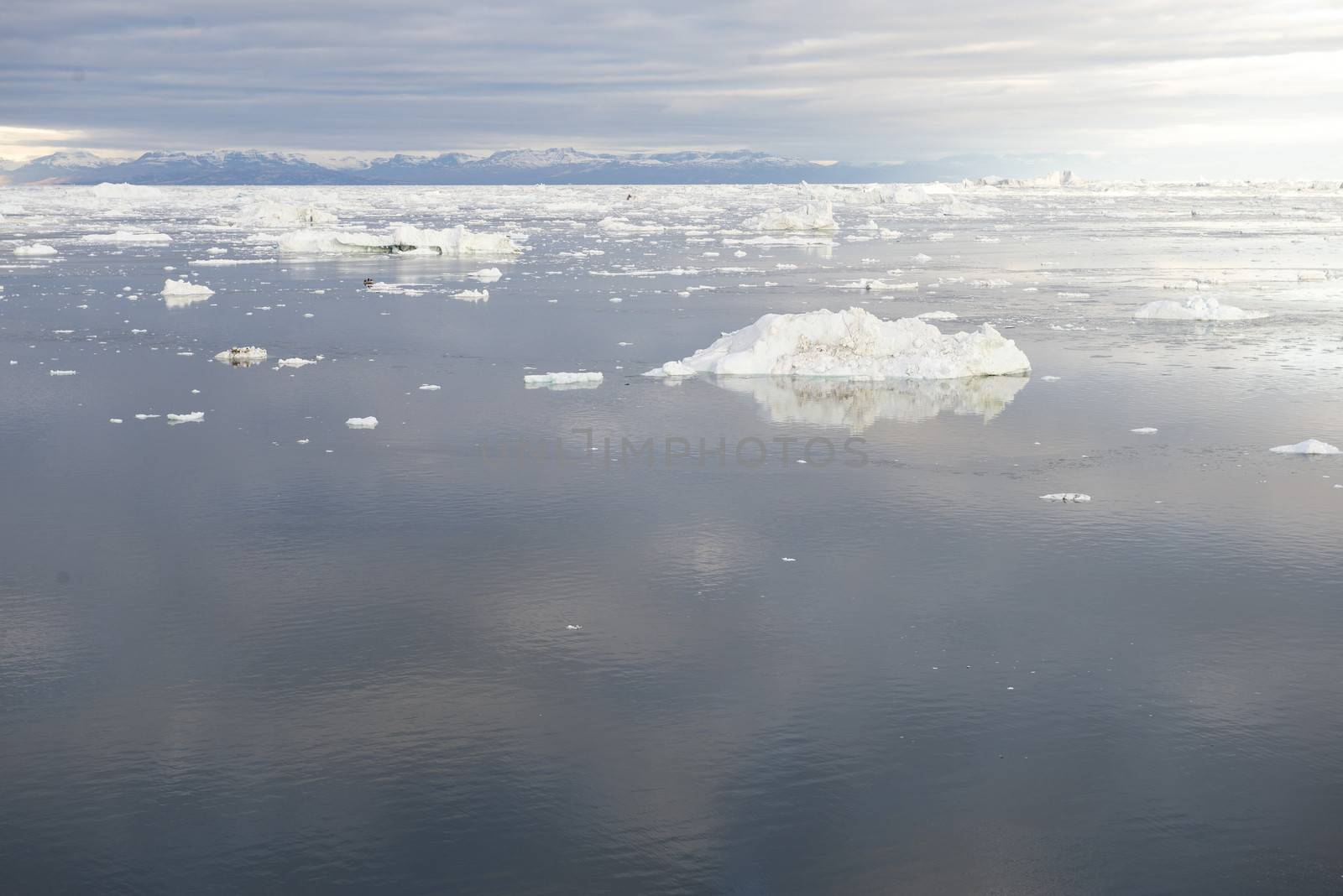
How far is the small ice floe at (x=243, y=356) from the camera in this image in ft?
118

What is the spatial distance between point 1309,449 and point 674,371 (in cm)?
1527

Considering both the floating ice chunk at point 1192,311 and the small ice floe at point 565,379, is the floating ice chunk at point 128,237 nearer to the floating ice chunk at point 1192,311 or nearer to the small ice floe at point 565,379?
the small ice floe at point 565,379

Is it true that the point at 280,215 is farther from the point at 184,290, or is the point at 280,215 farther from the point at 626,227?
the point at 184,290

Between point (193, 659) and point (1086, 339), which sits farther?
point (1086, 339)

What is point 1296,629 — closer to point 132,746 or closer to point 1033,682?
point 1033,682

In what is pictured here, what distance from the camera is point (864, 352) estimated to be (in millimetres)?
32625

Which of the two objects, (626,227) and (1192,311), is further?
(626,227)

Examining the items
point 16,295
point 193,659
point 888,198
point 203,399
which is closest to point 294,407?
point 203,399

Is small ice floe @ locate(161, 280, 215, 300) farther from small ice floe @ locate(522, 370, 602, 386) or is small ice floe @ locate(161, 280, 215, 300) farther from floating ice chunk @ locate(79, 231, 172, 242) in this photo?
floating ice chunk @ locate(79, 231, 172, 242)

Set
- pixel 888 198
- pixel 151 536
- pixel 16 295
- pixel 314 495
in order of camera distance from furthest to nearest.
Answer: pixel 888 198
pixel 16 295
pixel 314 495
pixel 151 536

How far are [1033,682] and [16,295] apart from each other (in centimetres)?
4866

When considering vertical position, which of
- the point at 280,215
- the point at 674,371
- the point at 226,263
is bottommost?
the point at 674,371

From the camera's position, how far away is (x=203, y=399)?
30.9 metres

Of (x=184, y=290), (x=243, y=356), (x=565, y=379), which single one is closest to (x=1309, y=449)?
(x=565, y=379)
